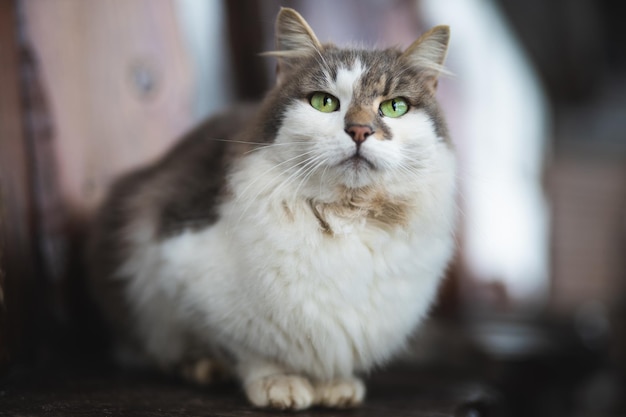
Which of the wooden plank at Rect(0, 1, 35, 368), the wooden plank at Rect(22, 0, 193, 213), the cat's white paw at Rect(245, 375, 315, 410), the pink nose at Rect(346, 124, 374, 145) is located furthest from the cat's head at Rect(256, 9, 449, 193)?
the wooden plank at Rect(22, 0, 193, 213)

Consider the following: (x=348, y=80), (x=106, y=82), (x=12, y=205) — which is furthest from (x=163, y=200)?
(x=106, y=82)

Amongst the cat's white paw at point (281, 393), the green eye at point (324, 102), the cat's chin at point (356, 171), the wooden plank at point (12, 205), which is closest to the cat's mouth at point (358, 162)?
the cat's chin at point (356, 171)

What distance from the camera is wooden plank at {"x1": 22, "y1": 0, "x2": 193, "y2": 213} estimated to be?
65.9 inches

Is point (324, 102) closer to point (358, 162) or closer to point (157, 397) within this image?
point (358, 162)

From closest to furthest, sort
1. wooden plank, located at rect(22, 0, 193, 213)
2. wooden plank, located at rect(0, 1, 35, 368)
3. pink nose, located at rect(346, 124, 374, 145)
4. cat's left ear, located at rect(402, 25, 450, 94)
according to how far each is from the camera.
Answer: pink nose, located at rect(346, 124, 374, 145), cat's left ear, located at rect(402, 25, 450, 94), wooden plank, located at rect(0, 1, 35, 368), wooden plank, located at rect(22, 0, 193, 213)

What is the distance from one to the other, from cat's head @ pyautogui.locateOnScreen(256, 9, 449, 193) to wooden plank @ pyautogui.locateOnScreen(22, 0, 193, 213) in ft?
2.53

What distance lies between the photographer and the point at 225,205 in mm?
1229

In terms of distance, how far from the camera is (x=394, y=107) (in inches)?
45.0

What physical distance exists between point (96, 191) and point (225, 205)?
29.7 inches

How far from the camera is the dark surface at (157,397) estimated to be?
3.44 ft

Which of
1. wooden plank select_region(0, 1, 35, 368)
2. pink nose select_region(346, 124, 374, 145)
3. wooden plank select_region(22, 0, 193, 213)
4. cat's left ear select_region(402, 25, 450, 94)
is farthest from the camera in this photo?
wooden plank select_region(22, 0, 193, 213)

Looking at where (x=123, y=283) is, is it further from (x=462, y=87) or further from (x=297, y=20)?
(x=462, y=87)

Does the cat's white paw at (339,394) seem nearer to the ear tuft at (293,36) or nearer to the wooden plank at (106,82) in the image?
the ear tuft at (293,36)

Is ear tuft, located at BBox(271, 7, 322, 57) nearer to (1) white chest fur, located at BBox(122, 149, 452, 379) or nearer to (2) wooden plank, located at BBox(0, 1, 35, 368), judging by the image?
(1) white chest fur, located at BBox(122, 149, 452, 379)
